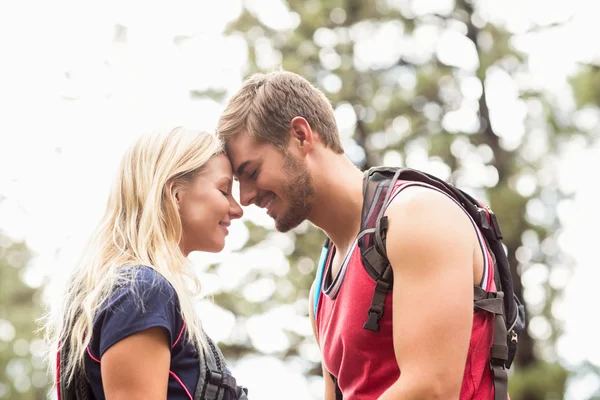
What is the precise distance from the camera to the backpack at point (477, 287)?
9.07 feet

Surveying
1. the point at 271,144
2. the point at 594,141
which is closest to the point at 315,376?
the point at 594,141

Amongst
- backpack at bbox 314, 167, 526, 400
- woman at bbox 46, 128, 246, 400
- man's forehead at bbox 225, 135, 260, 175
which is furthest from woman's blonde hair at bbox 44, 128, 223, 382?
backpack at bbox 314, 167, 526, 400

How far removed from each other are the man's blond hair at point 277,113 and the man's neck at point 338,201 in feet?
0.46

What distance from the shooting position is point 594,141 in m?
8.03

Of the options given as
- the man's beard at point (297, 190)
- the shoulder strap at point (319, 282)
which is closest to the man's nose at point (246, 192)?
the man's beard at point (297, 190)

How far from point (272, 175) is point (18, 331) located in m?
13.0

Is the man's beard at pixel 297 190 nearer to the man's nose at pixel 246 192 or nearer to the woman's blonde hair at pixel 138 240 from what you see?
the man's nose at pixel 246 192

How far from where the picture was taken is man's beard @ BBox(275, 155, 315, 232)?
3.44 meters

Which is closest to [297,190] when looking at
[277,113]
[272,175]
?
[272,175]

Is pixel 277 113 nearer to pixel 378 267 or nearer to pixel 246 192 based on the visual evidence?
pixel 246 192

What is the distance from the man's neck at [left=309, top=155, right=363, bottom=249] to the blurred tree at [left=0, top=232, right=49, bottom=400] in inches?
489

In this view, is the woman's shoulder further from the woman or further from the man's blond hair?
the man's blond hair

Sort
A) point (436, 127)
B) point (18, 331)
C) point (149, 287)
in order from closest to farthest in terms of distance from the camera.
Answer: point (149, 287) < point (436, 127) < point (18, 331)

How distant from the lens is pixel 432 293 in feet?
8.55
